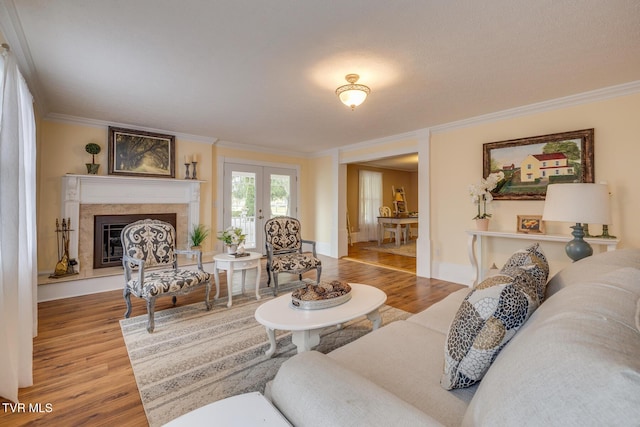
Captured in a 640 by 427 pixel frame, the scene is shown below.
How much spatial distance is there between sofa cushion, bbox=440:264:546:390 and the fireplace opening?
4874 millimetres

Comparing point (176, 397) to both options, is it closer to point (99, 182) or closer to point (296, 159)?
point (99, 182)

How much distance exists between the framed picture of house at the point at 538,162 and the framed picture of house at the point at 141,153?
486cm

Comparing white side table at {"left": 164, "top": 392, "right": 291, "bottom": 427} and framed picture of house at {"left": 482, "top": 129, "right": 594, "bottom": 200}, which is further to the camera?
framed picture of house at {"left": 482, "top": 129, "right": 594, "bottom": 200}

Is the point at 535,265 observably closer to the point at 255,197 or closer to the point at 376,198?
the point at 255,197

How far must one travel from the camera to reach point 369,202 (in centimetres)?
870

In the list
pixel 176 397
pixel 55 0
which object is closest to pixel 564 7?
pixel 55 0

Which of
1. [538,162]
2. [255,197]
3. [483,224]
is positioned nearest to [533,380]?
[483,224]

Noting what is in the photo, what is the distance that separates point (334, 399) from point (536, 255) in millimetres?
1250

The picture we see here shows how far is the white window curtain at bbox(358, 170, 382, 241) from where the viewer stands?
8.55 metres

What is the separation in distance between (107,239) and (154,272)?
1.77 meters

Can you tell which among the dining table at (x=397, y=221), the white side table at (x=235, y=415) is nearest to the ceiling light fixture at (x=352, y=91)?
the white side table at (x=235, y=415)

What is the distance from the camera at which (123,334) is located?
8.59 feet

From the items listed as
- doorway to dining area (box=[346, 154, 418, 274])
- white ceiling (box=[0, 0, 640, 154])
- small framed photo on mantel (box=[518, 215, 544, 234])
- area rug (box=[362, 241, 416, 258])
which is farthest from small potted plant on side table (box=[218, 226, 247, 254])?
area rug (box=[362, 241, 416, 258])

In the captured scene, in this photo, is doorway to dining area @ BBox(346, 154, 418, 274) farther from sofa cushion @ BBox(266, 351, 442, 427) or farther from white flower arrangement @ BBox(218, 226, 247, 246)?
sofa cushion @ BBox(266, 351, 442, 427)
